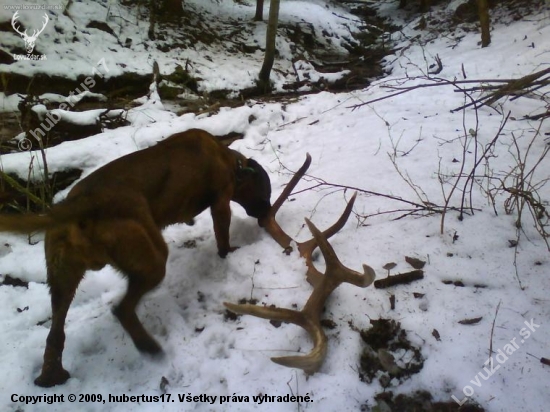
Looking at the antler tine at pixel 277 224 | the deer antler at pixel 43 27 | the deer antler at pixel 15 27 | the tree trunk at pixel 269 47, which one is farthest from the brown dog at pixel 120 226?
the tree trunk at pixel 269 47

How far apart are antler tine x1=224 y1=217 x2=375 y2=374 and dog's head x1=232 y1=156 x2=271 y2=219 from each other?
3.61ft

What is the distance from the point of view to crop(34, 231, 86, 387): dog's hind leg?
2.45 m

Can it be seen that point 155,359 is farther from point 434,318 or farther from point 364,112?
point 364,112

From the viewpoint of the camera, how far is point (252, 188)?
150 inches

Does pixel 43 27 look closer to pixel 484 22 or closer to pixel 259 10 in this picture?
pixel 259 10

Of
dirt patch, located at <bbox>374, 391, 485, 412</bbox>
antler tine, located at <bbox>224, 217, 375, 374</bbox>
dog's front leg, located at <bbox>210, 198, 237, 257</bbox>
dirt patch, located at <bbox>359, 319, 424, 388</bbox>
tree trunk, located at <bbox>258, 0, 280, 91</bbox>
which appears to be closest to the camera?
dirt patch, located at <bbox>374, 391, 485, 412</bbox>

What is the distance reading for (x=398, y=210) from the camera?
142 inches

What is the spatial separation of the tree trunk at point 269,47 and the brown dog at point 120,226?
6.35 metres

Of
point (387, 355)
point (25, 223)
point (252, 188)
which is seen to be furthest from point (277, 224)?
point (25, 223)

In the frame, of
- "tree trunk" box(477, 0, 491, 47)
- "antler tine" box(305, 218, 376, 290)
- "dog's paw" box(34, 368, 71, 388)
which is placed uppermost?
"tree trunk" box(477, 0, 491, 47)

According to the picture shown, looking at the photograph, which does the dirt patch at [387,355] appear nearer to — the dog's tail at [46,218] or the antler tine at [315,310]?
the antler tine at [315,310]

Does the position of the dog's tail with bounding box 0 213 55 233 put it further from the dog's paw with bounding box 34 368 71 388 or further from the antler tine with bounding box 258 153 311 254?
the antler tine with bounding box 258 153 311 254

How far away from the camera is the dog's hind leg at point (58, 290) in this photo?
245 centimetres

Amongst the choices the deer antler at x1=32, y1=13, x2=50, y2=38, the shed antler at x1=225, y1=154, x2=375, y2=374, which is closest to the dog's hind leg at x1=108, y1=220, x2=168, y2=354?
the shed antler at x1=225, y1=154, x2=375, y2=374
